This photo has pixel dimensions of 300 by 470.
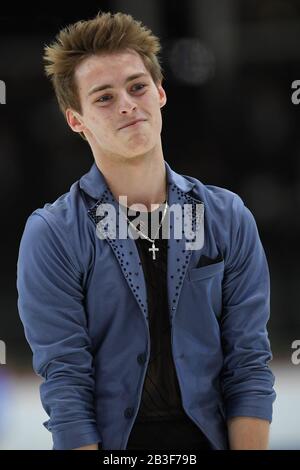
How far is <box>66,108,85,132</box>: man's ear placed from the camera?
5.86 ft

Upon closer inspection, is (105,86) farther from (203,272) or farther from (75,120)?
(203,272)

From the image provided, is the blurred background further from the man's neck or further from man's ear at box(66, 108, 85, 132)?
the man's neck

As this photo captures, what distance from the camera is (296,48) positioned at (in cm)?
260

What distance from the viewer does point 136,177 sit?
174cm

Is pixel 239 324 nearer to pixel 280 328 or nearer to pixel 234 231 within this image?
pixel 234 231

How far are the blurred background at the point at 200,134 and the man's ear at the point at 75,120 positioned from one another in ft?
1.43

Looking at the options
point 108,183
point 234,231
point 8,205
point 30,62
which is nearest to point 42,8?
point 30,62

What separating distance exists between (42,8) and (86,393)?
4.03 ft

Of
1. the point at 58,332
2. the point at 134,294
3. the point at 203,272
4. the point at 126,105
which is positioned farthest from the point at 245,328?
the point at 126,105

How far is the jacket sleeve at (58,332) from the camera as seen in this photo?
161 cm

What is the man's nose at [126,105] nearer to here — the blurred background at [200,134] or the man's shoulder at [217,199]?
the man's shoulder at [217,199]

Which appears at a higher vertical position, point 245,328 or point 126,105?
point 126,105

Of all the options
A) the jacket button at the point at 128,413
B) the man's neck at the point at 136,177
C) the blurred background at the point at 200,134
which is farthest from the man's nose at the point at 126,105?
the jacket button at the point at 128,413

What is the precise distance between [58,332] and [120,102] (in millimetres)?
534
